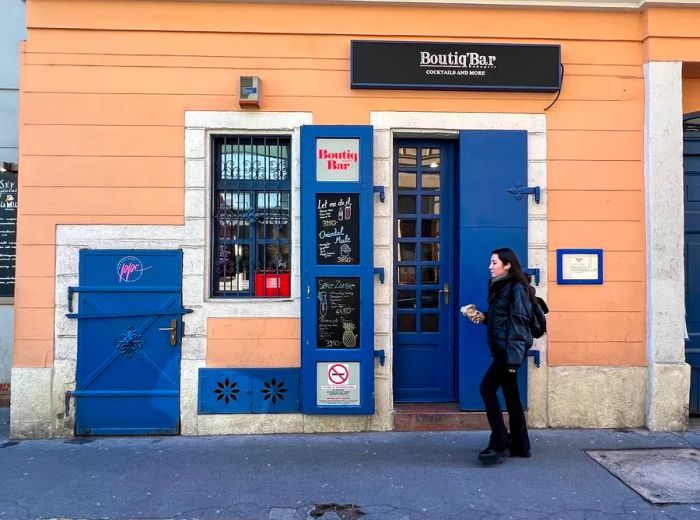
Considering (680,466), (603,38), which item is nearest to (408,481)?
(680,466)

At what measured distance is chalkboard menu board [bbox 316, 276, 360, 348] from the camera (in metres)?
5.15

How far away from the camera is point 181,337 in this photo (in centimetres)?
517

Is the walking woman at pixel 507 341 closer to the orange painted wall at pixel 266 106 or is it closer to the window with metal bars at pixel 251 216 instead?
the orange painted wall at pixel 266 106

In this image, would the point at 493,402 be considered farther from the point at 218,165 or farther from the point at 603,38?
the point at 603,38

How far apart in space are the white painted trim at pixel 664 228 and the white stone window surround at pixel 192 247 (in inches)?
142

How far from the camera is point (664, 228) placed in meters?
5.27

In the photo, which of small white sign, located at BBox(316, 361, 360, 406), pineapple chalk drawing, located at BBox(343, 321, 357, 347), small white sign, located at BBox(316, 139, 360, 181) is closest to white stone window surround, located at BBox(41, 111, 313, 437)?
small white sign, located at BBox(316, 139, 360, 181)

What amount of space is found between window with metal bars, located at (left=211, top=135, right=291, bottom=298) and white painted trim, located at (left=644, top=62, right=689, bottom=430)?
12.5ft

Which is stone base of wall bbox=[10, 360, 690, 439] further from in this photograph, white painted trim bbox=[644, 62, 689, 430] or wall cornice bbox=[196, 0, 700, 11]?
wall cornice bbox=[196, 0, 700, 11]

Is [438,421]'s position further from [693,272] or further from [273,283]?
[693,272]

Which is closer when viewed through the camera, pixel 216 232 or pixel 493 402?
pixel 493 402

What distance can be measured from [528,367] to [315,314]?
7.52ft

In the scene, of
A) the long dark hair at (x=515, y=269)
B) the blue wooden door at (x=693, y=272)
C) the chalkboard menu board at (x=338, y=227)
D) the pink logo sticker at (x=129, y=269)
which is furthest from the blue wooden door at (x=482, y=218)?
the pink logo sticker at (x=129, y=269)

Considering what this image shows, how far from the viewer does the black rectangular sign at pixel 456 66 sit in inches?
207
